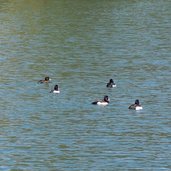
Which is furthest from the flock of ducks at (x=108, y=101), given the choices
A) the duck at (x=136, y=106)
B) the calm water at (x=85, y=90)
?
the calm water at (x=85, y=90)

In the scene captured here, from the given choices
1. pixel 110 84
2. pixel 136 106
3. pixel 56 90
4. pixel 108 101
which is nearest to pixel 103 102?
pixel 108 101

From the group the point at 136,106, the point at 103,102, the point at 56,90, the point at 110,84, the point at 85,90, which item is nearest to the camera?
the point at 136,106

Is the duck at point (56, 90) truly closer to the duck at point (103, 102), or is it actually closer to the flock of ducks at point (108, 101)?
the flock of ducks at point (108, 101)

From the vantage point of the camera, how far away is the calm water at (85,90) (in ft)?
116

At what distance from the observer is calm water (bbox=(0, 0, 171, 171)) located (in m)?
35.5

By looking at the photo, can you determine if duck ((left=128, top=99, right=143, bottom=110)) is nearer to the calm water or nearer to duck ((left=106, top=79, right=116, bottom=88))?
the calm water

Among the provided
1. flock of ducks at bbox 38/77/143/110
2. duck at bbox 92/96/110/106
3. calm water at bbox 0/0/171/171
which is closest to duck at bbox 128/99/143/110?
flock of ducks at bbox 38/77/143/110

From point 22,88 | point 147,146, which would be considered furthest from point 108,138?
point 22,88

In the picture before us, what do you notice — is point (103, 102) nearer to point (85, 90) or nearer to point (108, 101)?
point (108, 101)

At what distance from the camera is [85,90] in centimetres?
4872

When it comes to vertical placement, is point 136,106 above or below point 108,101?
below

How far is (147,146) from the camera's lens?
3688cm

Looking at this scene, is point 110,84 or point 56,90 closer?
point 56,90

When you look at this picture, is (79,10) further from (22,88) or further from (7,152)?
(7,152)
